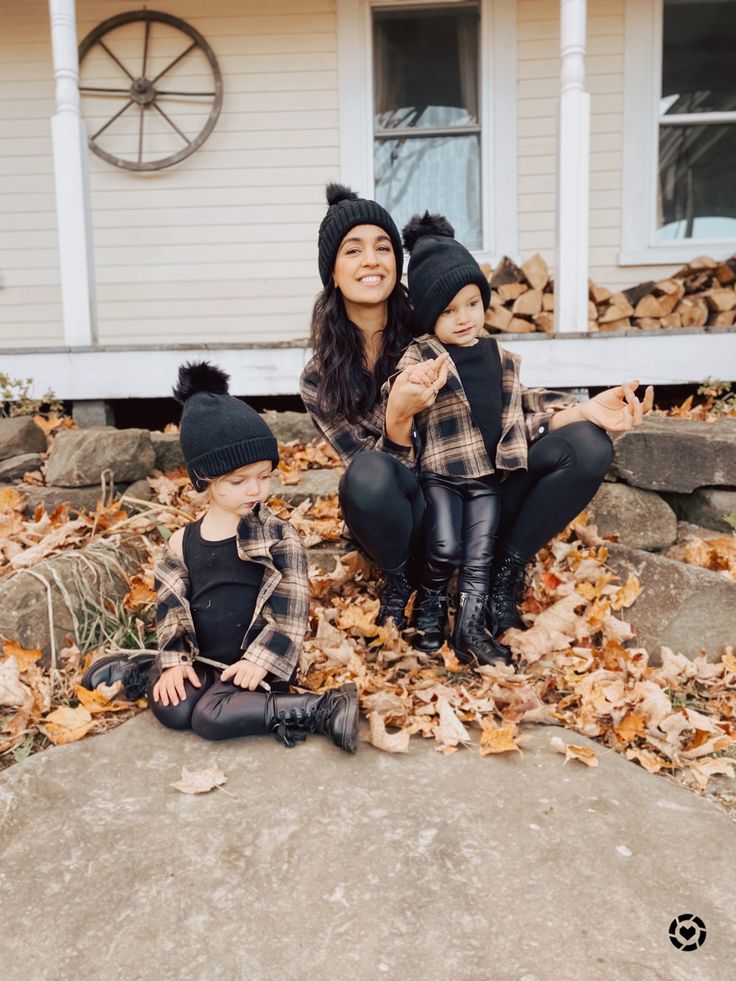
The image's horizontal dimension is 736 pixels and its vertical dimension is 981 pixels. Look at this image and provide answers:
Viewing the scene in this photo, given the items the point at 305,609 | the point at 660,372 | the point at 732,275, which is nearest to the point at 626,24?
the point at 732,275

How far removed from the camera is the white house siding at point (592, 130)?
5.67m

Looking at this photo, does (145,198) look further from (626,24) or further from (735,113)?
(735,113)

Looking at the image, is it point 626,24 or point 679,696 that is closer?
point 679,696

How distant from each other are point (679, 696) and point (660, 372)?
2.64 m

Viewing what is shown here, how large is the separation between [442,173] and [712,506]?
12.1 feet

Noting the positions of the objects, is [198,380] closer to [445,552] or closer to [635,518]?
[445,552]

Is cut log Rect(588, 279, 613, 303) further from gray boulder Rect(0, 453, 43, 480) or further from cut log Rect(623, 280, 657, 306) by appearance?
gray boulder Rect(0, 453, 43, 480)

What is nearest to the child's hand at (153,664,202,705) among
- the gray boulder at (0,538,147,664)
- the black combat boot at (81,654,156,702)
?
the black combat boot at (81,654,156,702)

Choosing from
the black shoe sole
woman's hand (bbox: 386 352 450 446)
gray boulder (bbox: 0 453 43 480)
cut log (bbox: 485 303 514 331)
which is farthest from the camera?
cut log (bbox: 485 303 514 331)

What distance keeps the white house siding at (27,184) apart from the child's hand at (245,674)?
4.84 m

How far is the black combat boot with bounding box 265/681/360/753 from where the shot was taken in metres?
2.03

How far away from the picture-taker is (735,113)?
19.1ft

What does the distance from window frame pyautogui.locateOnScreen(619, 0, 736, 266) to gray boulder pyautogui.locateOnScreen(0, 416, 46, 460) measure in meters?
4.23

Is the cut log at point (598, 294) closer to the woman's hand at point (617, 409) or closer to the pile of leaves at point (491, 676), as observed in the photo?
the pile of leaves at point (491, 676)
